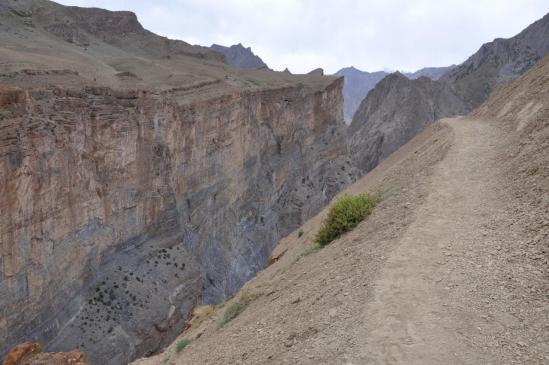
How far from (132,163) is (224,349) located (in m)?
19.7

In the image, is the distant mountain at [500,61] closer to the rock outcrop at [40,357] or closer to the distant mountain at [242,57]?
the distant mountain at [242,57]

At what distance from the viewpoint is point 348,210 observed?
13.3m

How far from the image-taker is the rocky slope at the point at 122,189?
2075cm

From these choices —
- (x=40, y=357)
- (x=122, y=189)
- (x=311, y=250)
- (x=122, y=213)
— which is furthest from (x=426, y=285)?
(x=122, y=213)

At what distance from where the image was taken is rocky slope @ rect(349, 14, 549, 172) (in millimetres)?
79688

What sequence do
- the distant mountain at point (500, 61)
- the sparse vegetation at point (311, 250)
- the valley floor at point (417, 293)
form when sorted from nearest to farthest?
the valley floor at point (417, 293) → the sparse vegetation at point (311, 250) → the distant mountain at point (500, 61)

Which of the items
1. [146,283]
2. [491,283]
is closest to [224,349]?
[491,283]

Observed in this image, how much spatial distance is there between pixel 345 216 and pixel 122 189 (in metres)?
17.3

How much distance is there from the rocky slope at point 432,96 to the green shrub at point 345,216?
62462 mm

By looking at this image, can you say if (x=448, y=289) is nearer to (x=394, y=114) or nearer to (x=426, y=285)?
(x=426, y=285)

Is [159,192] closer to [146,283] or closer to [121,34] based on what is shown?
[146,283]

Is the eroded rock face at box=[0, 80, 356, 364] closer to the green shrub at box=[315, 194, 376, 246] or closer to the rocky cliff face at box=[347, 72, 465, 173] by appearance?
the green shrub at box=[315, 194, 376, 246]

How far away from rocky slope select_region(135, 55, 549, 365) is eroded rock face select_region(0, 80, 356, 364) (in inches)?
383

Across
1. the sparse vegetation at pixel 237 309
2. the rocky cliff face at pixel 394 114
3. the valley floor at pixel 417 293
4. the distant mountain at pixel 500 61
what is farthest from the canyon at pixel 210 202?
the distant mountain at pixel 500 61
